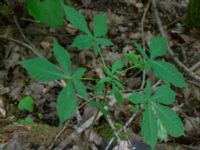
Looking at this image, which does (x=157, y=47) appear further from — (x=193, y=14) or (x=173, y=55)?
(x=193, y=14)

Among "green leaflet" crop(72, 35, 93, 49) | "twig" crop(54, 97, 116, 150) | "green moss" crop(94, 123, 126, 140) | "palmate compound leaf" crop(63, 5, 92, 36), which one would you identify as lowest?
"green moss" crop(94, 123, 126, 140)

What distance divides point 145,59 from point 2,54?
201 centimetres

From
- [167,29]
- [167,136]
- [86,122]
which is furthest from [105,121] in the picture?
[167,29]

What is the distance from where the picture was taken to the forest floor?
7.59 ft

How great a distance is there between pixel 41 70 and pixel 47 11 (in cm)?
180

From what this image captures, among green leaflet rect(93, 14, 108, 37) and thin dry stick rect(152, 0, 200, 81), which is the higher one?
green leaflet rect(93, 14, 108, 37)

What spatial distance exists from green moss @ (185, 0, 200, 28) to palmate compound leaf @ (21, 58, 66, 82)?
2573 millimetres

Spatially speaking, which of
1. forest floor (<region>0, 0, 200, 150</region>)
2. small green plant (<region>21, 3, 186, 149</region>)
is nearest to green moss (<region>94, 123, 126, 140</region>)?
forest floor (<region>0, 0, 200, 150</region>)

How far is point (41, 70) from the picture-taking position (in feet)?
4.62

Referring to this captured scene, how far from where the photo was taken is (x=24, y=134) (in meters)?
2.29

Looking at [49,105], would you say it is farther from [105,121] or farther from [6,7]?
[6,7]

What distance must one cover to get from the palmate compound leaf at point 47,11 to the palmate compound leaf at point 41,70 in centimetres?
174

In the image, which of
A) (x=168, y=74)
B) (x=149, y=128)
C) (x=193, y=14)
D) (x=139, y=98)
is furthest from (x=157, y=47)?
(x=193, y=14)

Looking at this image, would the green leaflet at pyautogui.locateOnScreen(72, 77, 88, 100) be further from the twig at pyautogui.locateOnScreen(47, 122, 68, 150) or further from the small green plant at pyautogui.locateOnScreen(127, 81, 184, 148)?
the twig at pyautogui.locateOnScreen(47, 122, 68, 150)
